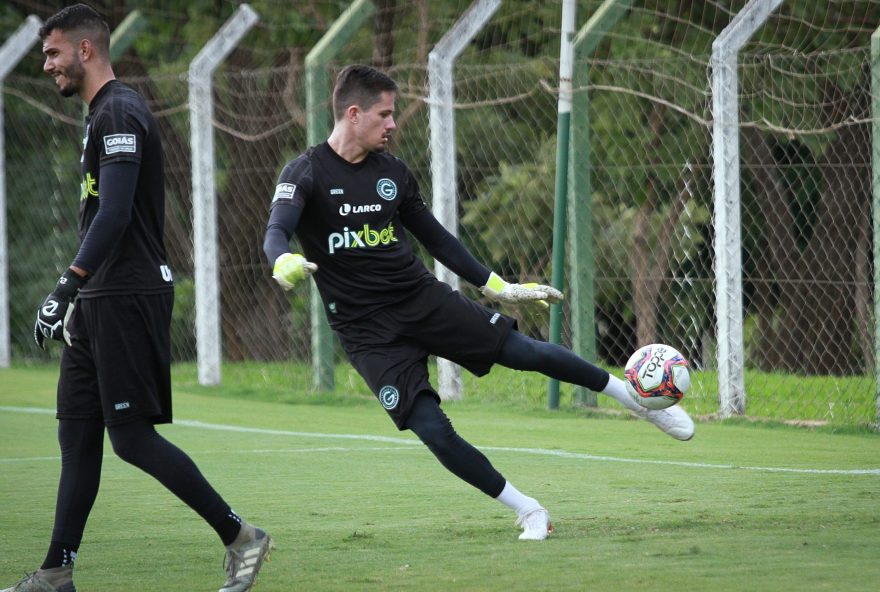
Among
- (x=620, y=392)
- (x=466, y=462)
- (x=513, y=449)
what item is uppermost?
(x=620, y=392)

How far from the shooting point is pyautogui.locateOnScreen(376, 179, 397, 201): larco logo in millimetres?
6297

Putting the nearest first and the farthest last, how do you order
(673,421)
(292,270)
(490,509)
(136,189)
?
(136,189), (292,270), (673,421), (490,509)

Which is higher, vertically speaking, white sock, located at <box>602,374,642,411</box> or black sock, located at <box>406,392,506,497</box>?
white sock, located at <box>602,374,642,411</box>

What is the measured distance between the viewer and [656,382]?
6.34 metres

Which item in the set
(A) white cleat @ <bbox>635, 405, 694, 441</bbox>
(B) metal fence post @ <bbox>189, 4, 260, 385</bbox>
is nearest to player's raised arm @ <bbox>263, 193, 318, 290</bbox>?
(A) white cleat @ <bbox>635, 405, 694, 441</bbox>

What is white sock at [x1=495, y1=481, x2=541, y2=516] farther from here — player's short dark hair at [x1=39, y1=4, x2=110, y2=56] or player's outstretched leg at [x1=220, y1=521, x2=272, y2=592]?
player's short dark hair at [x1=39, y1=4, x2=110, y2=56]

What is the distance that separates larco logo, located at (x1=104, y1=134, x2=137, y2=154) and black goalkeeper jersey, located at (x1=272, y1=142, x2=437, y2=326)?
1070 millimetres

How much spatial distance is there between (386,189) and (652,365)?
1.42 meters

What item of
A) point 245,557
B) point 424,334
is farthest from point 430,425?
point 245,557

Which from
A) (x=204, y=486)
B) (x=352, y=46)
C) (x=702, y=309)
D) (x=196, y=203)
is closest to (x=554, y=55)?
(x=352, y=46)

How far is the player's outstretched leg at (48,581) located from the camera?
5121mm

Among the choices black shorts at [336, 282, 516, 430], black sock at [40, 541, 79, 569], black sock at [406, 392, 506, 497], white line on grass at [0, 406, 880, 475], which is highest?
black shorts at [336, 282, 516, 430]

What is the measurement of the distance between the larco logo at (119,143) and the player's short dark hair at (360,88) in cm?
134

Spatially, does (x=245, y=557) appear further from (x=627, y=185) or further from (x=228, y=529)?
(x=627, y=185)
